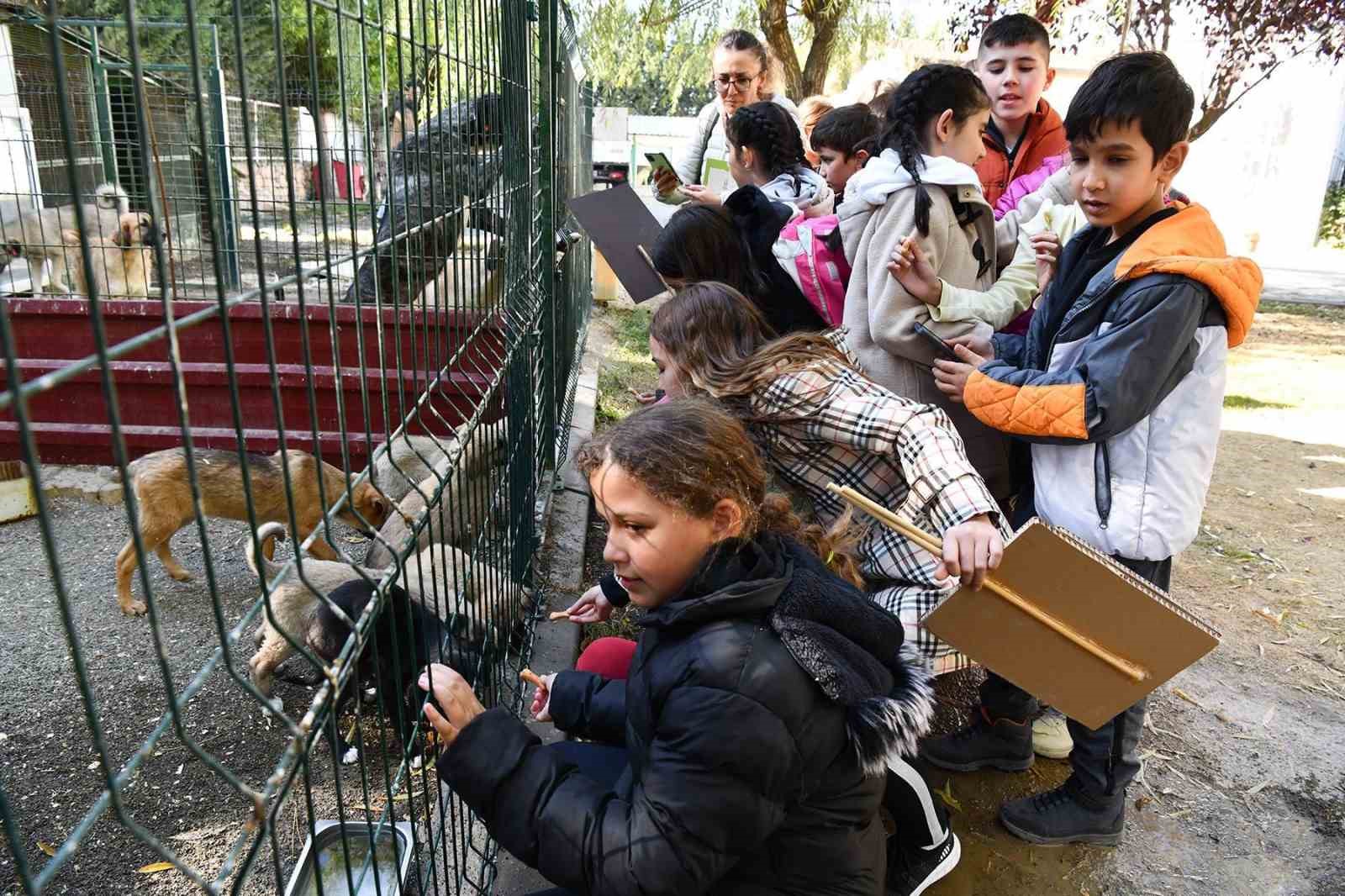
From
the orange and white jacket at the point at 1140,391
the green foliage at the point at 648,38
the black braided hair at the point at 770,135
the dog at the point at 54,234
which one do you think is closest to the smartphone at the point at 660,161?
the black braided hair at the point at 770,135

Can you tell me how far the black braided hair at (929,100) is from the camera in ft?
10.3

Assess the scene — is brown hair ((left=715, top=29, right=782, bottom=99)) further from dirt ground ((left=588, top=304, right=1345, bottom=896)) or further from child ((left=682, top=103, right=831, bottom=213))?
dirt ground ((left=588, top=304, right=1345, bottom=896))

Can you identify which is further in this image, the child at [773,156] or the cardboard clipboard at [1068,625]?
the child at [773,156]

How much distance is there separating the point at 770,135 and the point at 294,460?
101 inches

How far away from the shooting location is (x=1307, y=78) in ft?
68.6

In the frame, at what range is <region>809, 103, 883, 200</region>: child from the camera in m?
4.30

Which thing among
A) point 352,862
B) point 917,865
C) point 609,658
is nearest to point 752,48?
point 609,658

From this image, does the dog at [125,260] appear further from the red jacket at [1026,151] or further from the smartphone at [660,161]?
the red jacket at [1026,151]

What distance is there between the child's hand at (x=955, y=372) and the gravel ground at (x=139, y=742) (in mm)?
1846

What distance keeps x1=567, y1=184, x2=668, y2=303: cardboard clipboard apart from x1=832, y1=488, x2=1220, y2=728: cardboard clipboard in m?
2.46

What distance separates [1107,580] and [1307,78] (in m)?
24.6

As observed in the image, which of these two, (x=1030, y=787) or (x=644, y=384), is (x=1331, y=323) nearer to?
(x=644, y=384)

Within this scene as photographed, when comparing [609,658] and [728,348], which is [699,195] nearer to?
[728,348]

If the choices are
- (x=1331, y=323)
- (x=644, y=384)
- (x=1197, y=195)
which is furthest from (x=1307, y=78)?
(x=644, y=384)
